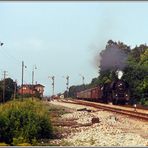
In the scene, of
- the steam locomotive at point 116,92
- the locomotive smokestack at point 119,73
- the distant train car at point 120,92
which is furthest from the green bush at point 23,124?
the locomotive smokestack at point 119,73

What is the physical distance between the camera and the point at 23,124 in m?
19.6

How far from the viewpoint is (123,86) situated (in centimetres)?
5181

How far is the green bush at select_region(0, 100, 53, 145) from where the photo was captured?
1851cm

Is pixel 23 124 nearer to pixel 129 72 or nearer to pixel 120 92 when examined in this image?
pixel 120 92

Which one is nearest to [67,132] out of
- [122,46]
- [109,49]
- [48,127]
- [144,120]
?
[48,127]

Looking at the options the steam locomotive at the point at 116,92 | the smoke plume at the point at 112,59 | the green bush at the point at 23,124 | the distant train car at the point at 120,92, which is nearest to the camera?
the green bush at the point at 23,124

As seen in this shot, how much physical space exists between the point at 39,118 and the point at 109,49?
55.6m

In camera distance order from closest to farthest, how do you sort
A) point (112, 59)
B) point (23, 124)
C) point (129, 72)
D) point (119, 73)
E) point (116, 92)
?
point (23, 124) → point (116, 92) → point (119, 73) → point (129, 72) → point (112, 59)

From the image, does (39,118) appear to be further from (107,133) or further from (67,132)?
(107,133)

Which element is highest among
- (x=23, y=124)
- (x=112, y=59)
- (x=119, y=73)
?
(x=112, y=59)

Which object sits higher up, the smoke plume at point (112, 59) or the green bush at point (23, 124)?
the smoke plume at point (112, 59)

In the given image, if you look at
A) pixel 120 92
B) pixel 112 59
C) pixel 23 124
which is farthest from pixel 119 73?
pixel 23 124

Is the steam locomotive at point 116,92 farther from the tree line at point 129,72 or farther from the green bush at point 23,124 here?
the green bush at point 23,124

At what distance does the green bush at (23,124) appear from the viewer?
60.7ft
